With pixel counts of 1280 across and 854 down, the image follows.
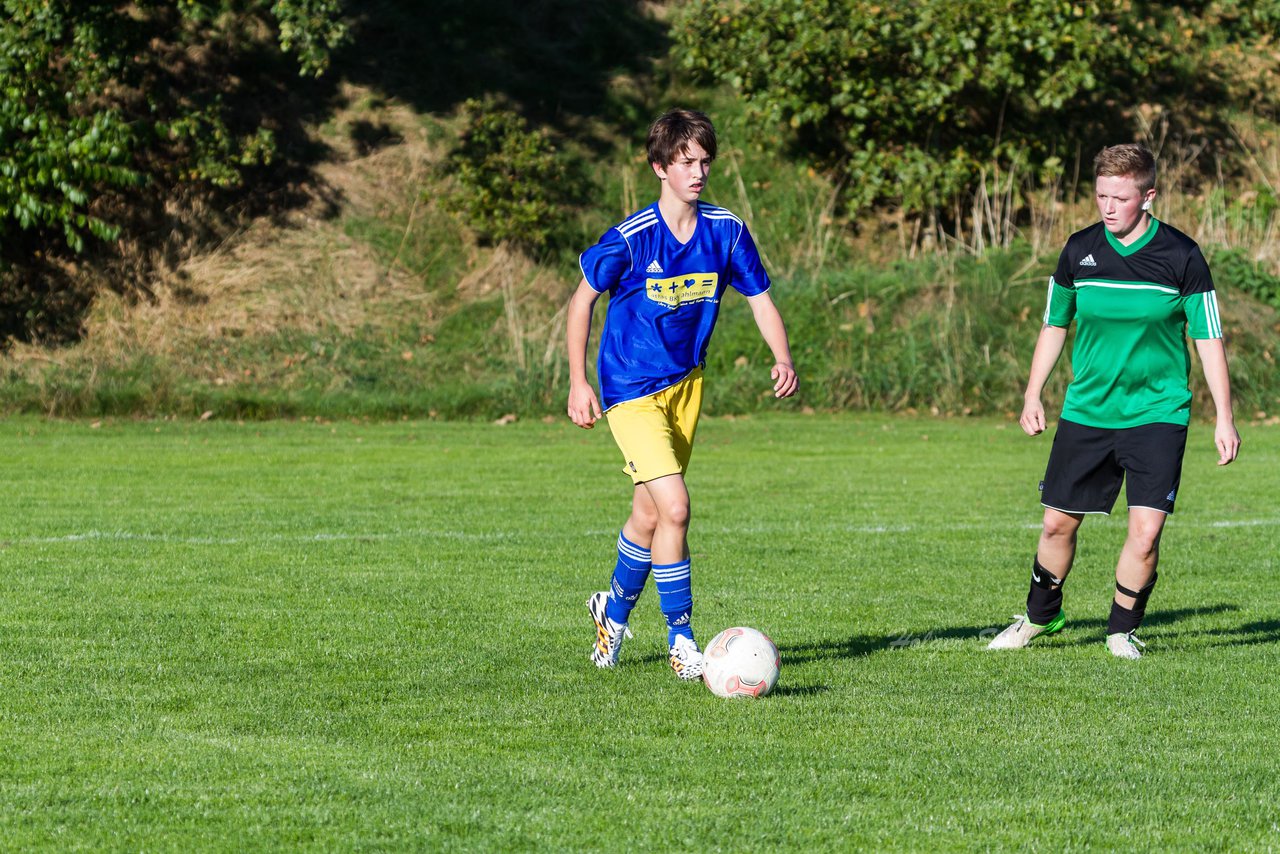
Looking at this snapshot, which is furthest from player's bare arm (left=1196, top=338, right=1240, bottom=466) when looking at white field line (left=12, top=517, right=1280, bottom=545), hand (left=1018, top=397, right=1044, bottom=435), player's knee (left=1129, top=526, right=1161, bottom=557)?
white field line (left=12, top=517, right=1280, bottom=545)

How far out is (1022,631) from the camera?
6.81 m

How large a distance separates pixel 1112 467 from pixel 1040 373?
47 cm

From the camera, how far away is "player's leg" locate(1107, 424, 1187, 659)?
21.1 feet

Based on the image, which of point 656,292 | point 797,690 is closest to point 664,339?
point 656,292

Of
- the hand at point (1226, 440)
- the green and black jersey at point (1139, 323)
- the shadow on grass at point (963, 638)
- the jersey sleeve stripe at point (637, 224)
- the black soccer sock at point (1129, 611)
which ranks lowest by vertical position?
the shadow on grass at point (963, 638)

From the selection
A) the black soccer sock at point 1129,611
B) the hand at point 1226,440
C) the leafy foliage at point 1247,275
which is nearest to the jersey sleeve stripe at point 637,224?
the hand at point 1226,440

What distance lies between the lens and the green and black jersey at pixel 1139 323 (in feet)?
21.0

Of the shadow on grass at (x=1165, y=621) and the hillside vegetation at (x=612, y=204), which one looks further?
the hillside vegetation at (x=612, y=204)

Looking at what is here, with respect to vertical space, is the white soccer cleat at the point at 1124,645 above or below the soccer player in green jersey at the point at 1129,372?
below

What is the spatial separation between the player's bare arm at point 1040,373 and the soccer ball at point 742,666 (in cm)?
154

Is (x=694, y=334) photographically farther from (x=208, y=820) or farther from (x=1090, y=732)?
(x=208, y=820)

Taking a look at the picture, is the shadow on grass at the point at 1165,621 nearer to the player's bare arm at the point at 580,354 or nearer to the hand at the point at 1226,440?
the hand at the point at 1226,440

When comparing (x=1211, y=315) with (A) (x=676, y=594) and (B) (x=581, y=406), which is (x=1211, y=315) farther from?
(B) (x=581, y=406)

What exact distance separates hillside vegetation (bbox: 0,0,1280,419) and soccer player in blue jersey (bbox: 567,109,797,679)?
1299 cm
